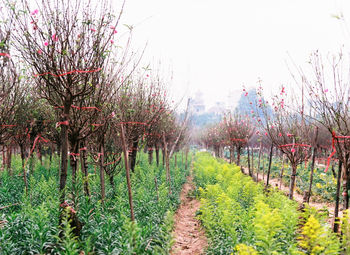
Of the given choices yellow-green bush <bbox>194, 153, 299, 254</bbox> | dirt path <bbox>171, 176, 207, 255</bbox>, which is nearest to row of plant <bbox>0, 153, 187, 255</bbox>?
dirt path <bbox>171, 176, 207, 255</bbox>

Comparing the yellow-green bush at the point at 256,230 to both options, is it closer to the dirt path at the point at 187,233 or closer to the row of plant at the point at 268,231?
the row of plant at the point at 268,231

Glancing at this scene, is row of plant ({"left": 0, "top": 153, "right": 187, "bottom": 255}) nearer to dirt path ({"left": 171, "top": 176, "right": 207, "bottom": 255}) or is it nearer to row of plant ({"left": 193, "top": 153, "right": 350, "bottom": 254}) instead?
dirt path ({"left": 171, "top": 176, "right": 207, "bottom": 255})

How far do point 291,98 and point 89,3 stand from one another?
570 centimetres

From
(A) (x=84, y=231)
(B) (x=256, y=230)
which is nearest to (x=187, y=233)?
(A) (x=84, y=231)

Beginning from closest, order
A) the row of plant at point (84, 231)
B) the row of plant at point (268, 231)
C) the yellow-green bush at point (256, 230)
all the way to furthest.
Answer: the row of plant at point (268, 231) < the yellow-green bush at point (256, 230) < the row of plant at point (84, 231)

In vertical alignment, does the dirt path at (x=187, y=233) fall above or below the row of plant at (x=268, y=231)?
below

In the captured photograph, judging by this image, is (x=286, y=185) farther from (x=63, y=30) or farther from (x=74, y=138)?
(x=63, y=30)

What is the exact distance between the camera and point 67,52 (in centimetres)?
381

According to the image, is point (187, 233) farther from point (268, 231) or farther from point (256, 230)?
point (256, 230)

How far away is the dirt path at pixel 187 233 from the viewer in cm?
524

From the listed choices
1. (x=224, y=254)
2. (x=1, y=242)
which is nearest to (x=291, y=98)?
(x=224, y=254)

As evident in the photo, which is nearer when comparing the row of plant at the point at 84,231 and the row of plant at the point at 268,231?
the row of plant at the point at 268,231

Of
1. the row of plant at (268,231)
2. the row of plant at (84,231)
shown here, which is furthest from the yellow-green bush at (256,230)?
the row of plant at (84,231)

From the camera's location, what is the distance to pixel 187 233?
6.34 m
